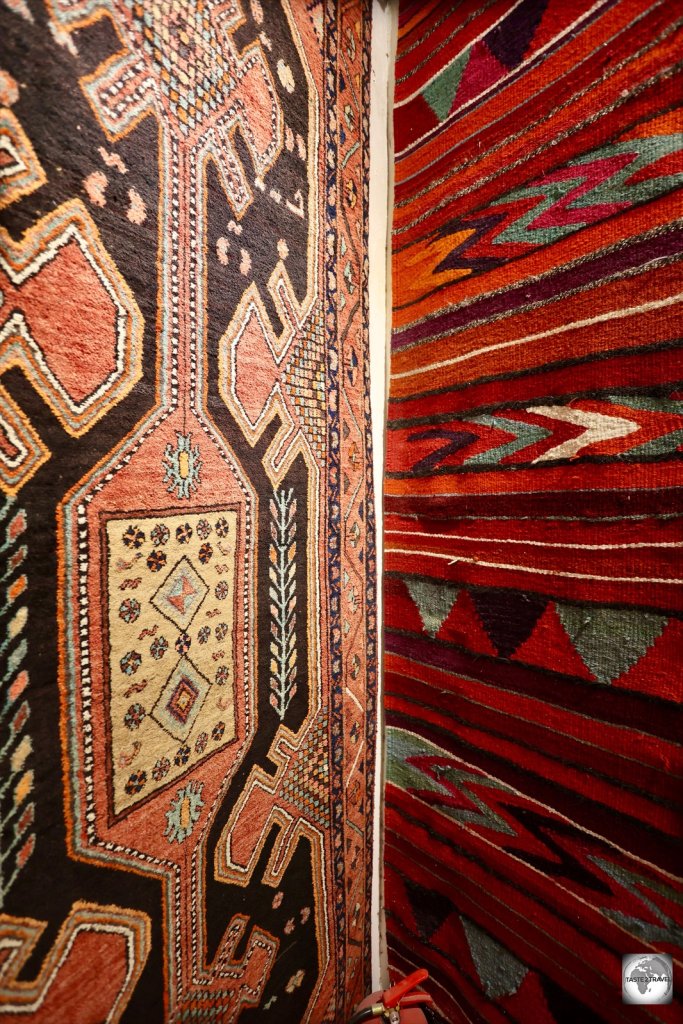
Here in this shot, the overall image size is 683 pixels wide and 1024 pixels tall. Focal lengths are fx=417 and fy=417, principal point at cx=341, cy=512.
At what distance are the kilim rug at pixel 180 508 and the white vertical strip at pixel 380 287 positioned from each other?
7 centimetres

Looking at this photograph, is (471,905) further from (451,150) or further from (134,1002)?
(451,150)

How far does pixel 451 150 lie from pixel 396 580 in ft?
3.49

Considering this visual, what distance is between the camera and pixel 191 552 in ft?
2.39

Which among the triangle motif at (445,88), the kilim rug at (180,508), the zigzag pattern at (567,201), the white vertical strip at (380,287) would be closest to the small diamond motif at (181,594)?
the kilim rug at (180,508)

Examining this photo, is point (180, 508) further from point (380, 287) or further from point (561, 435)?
point (380, 287)

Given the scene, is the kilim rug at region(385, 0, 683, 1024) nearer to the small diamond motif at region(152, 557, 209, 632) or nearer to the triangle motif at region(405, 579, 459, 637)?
the triangle motif at region(405, 579, 459, 637)

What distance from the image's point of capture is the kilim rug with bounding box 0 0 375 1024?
1.78ft

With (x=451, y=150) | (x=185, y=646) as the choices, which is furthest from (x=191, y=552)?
(x=451, y=150)

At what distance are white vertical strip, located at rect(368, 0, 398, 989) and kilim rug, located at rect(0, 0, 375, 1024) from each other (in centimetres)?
7

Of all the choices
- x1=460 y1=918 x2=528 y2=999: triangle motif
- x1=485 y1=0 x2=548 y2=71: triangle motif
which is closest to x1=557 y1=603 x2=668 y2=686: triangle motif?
x1=460 y1=918 x2=528 y2=999: triangle motif

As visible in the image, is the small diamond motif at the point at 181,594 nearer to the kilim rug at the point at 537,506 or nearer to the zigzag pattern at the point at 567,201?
the kilim rug at the point at 537,506

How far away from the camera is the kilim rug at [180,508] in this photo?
1.78 ft

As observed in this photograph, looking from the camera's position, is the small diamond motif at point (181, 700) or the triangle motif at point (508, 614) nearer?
the small diamond motif at point (181, 700)

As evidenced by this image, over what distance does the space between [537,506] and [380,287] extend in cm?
74
